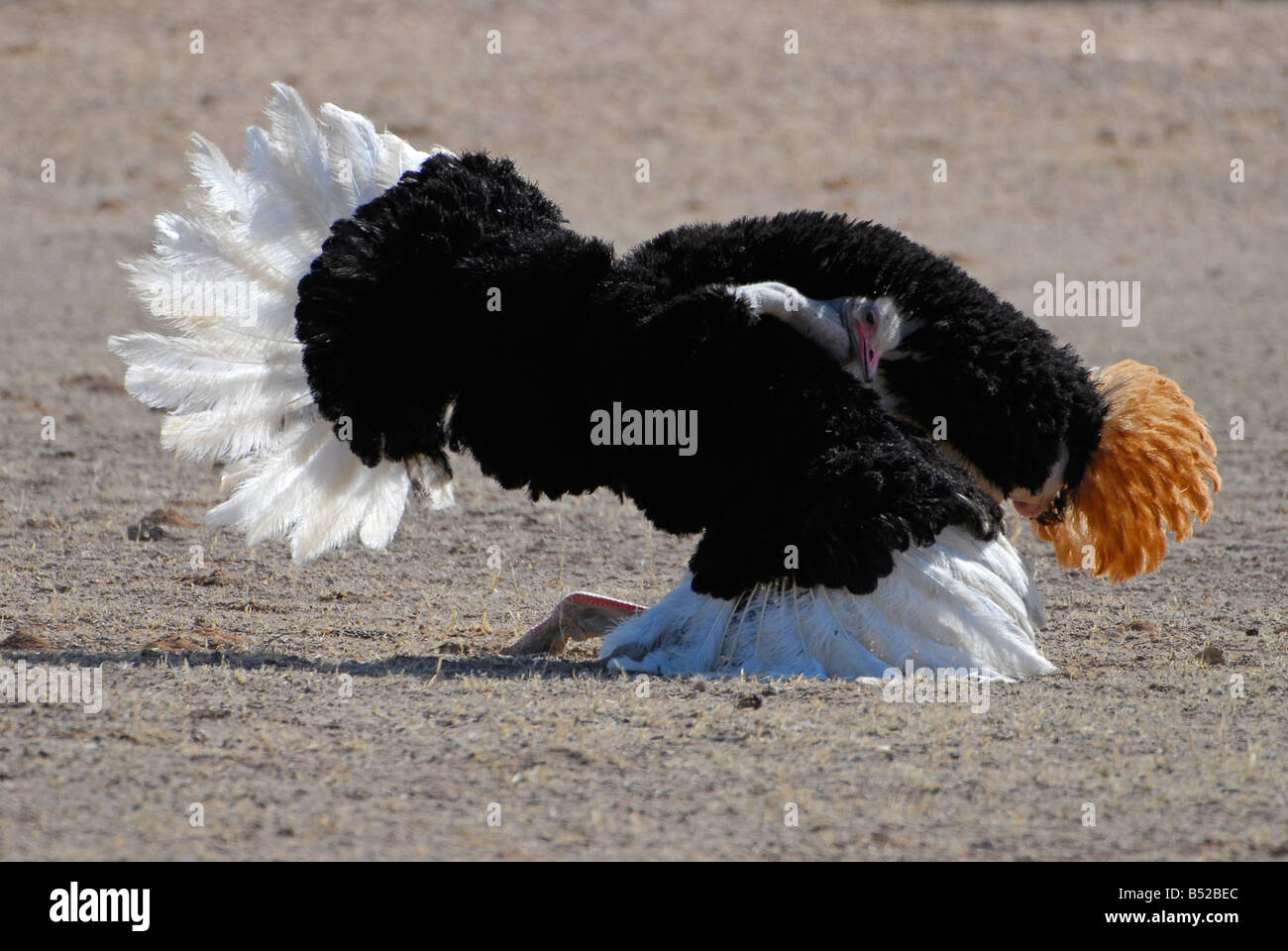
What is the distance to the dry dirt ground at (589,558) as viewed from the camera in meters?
4.29

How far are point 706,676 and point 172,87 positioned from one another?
47.4 feet

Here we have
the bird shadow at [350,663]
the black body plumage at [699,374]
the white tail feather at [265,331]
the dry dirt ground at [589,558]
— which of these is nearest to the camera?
the dry dirt ground at [589,558]

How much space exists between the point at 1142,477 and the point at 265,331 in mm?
3131

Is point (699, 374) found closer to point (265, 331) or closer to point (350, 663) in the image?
point (350, 663)

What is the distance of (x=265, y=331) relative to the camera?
6180 millimetres

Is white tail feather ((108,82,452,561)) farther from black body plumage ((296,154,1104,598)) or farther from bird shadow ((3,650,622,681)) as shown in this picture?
bird shadow ((3,650,622,681))

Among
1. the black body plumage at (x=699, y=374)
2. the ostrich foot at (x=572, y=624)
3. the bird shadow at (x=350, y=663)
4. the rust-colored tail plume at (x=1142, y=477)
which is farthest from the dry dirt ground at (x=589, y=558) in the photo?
the black body plumage at (x=699, y=374)

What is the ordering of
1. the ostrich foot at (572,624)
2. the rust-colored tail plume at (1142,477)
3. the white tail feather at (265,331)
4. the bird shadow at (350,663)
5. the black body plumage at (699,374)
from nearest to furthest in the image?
the black body plumage at (699,374) < the bird shadow at (350,663) < the rust-colored tail plume at (1142,477) < the ostrich foot at (572,624) < the white tail feather at (265,331)

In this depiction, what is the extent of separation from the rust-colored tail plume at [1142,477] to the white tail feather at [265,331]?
2.35 metres

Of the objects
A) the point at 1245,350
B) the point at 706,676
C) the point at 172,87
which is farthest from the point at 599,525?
the point at 172,87

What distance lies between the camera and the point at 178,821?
13.4ft

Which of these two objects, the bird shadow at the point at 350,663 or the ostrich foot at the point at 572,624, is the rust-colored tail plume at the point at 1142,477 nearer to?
the ostrich foot at the point at 572,624

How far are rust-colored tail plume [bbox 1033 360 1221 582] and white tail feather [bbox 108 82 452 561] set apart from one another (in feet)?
7.72

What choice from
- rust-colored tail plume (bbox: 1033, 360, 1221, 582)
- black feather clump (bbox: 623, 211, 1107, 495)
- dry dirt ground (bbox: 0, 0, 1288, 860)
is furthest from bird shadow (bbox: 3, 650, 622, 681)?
rust-colored tail plume (bbox: 1033, 360, 1221, 582)
